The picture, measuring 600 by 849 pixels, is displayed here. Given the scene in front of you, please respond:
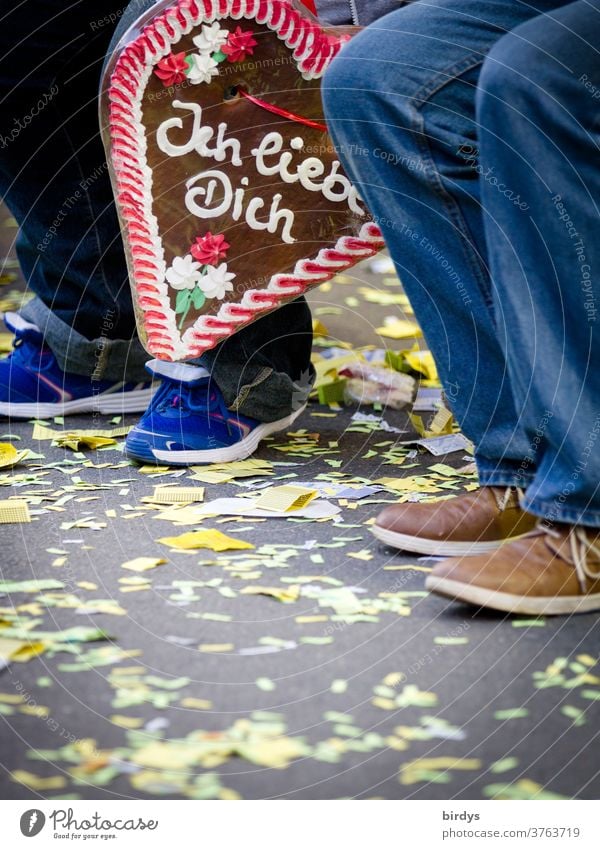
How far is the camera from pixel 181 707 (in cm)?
124

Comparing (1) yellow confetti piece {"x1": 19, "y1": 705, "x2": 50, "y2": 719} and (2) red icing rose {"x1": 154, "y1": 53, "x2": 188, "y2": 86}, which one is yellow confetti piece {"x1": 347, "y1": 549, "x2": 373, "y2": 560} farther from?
(2) red icing rose {"x1": 154, "y1": 53, "x2": 188, "y2": 86}

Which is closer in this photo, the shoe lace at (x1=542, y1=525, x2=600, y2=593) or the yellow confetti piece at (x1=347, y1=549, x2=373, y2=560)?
the shoe lace at (x1=542, y1=525, x2=600, y2=593)

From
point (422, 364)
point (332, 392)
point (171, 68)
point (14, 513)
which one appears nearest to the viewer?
point (14, 513)

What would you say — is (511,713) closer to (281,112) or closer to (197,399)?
(197,399)

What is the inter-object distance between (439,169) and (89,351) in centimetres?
111

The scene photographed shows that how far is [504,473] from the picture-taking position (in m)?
1.67

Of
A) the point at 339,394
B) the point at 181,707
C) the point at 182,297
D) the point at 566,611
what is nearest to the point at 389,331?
the point at 339,394

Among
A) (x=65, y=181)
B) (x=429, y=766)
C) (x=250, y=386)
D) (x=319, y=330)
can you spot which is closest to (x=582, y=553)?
(x=429, y=766)

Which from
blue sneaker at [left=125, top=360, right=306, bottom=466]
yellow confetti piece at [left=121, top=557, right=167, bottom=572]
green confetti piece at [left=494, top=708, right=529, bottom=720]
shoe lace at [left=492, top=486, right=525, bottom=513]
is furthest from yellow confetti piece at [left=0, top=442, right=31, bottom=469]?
green confetti piece at [left=494, top=708, right=529, bottom=720]

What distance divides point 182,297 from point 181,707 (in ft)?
3.34

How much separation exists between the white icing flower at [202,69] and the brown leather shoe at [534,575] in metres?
1.04

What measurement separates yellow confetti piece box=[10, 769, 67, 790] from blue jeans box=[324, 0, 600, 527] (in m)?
0.74

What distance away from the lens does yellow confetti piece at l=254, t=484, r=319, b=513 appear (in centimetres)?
189

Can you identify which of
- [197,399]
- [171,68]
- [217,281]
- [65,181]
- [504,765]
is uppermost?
[171,68]
